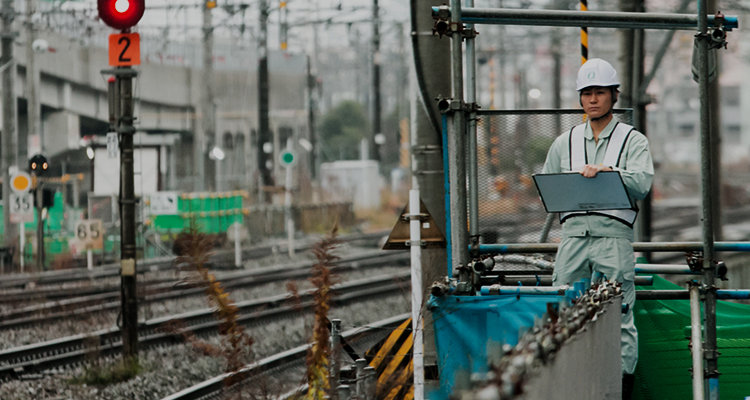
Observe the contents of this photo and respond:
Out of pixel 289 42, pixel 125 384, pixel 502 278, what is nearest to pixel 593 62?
pixel 502 278

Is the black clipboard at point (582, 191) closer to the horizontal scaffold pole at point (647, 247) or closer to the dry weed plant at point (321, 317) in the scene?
the horizontal scaffold pole at point (647, 247)

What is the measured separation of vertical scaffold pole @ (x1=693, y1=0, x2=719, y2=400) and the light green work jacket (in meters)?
0.32

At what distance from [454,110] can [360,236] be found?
22.9 meters

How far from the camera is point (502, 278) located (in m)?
6.11

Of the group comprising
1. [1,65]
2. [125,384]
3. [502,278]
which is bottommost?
[125,384]

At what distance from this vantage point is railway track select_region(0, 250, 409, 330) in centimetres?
1247

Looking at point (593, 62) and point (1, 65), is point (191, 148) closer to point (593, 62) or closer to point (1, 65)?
point (1, 65)

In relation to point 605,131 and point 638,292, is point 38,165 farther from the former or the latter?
point 605,131

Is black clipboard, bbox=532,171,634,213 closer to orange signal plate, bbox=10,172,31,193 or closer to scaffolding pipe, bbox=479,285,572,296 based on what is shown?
scaffolding pipe, bbox=479,285,572,296

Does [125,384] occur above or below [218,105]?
below

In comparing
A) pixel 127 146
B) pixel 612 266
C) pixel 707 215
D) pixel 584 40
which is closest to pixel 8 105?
pixel 127 146

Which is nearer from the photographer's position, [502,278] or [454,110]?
[454,110]

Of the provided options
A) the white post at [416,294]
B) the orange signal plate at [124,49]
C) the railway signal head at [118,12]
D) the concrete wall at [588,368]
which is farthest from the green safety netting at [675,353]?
the orange signal plate at [124,49]

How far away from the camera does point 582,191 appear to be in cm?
479
